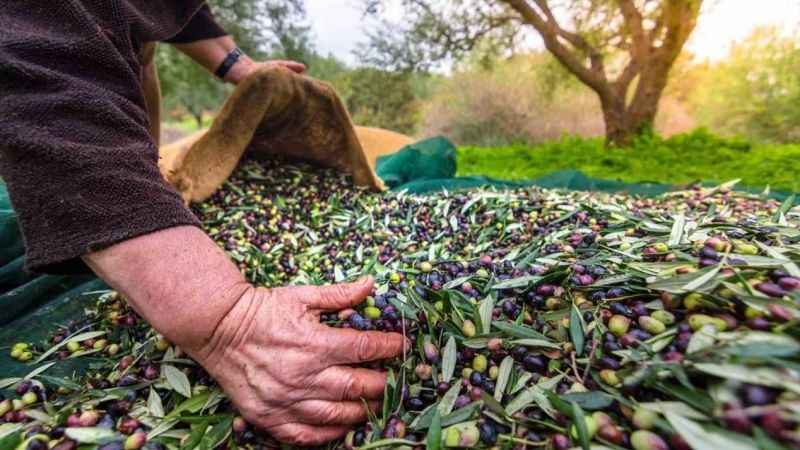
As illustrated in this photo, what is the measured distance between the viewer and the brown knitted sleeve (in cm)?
76

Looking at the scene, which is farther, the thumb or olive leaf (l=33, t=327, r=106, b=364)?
olive leaf (l=33, t=327, r=106, b=364)

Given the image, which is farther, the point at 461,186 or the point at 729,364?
the point at 461,186

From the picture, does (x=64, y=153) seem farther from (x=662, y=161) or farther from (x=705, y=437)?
(x=662, y=161)

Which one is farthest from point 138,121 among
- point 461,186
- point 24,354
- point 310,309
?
point 461,186

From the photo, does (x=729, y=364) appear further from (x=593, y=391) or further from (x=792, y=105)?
(x=792, y=105)

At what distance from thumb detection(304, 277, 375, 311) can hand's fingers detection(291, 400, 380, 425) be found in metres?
0.21

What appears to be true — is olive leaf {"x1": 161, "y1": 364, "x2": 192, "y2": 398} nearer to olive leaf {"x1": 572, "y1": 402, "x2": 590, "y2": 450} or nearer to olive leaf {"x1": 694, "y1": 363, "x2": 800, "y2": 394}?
olive leaf {"x1": 572, "y1": 402, "x2": 590, "y2": 450}

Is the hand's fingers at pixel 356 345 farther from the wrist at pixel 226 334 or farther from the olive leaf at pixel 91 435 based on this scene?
the olive leaf at pixel 91 435

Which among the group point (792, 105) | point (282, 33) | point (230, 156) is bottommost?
point (230, 156)

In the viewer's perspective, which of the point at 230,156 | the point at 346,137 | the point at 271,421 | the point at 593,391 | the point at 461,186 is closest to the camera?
the point at 593,391

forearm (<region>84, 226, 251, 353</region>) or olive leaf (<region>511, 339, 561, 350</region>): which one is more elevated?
forearm (<region>84, 226, 251, 353</region>)

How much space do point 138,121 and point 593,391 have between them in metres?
1.15

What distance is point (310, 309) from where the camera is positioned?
0.91m

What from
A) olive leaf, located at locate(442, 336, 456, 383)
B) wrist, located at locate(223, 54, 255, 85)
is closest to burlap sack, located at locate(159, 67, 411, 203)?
wrist, located at locate(223, 54, 255, 85)
